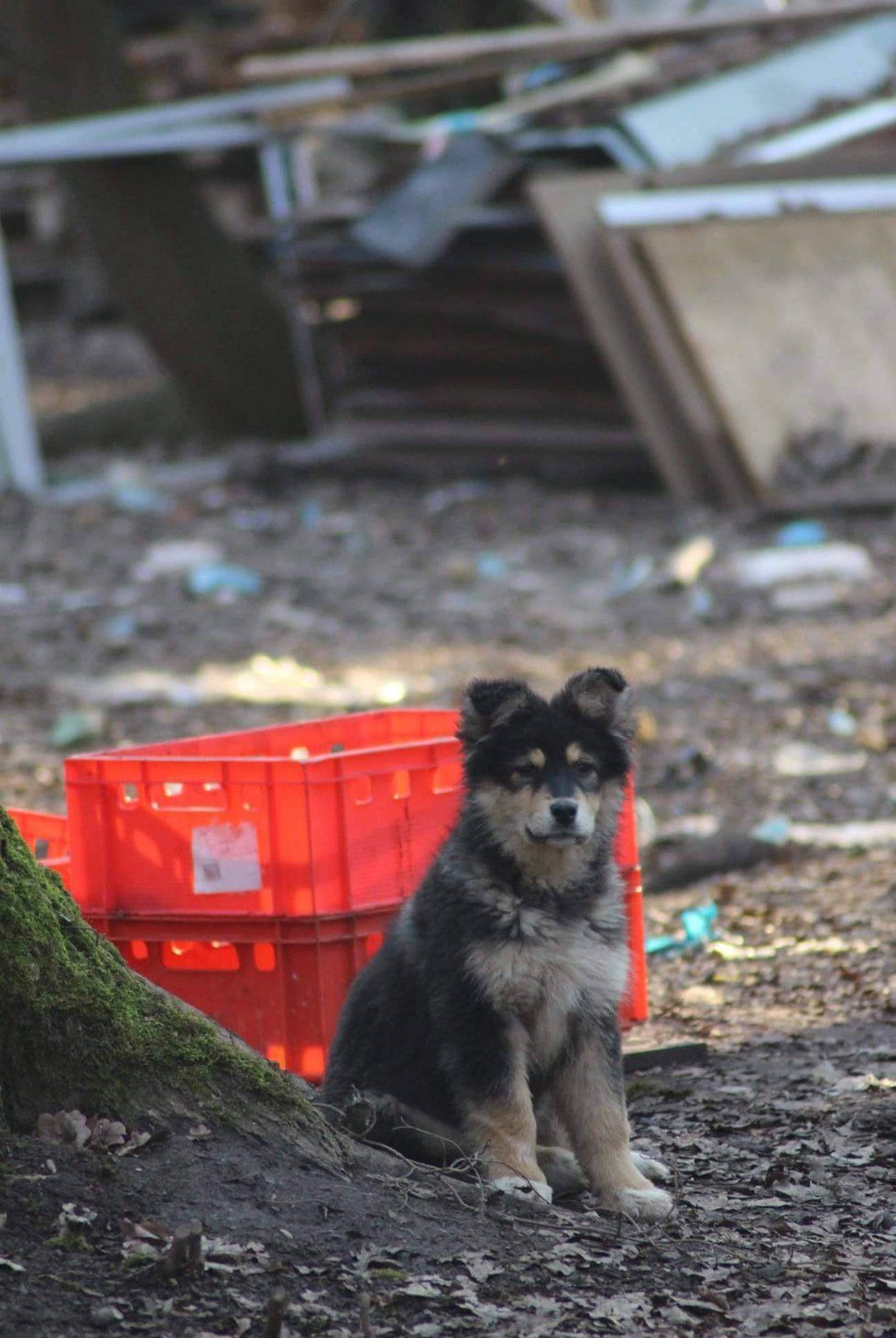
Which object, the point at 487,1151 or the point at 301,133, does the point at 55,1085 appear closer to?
the point at 487,1151

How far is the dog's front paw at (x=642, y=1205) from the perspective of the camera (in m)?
4.42

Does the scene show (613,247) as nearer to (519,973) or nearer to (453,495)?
(453,495)

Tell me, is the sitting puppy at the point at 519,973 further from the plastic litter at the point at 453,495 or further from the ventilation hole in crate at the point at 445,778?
the plastic litter at the point at 453,495

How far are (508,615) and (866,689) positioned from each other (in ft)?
8.60

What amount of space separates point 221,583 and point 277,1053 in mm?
7573

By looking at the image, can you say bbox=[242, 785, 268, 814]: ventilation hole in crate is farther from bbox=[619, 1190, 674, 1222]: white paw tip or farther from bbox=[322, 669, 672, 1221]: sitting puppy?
bbox=[619, 1190, 674, 1222]: white paw tip

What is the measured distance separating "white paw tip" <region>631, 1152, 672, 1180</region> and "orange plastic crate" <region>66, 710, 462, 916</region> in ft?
3.35

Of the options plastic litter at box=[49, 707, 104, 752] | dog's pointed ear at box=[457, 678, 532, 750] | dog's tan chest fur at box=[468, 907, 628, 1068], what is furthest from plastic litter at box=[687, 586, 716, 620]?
dog's tan chest fur at box=[468, 907, 628, 1068]

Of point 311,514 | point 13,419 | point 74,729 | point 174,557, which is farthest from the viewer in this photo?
point 13,419

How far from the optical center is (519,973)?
4.48m

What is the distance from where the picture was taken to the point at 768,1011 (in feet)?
20.2

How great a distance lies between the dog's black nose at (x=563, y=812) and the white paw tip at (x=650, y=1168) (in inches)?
35.9

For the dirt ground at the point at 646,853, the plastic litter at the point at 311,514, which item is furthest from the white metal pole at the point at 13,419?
the plastic litter at the point at 311,514

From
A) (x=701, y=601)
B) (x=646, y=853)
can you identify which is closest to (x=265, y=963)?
(x=646, y=853)
